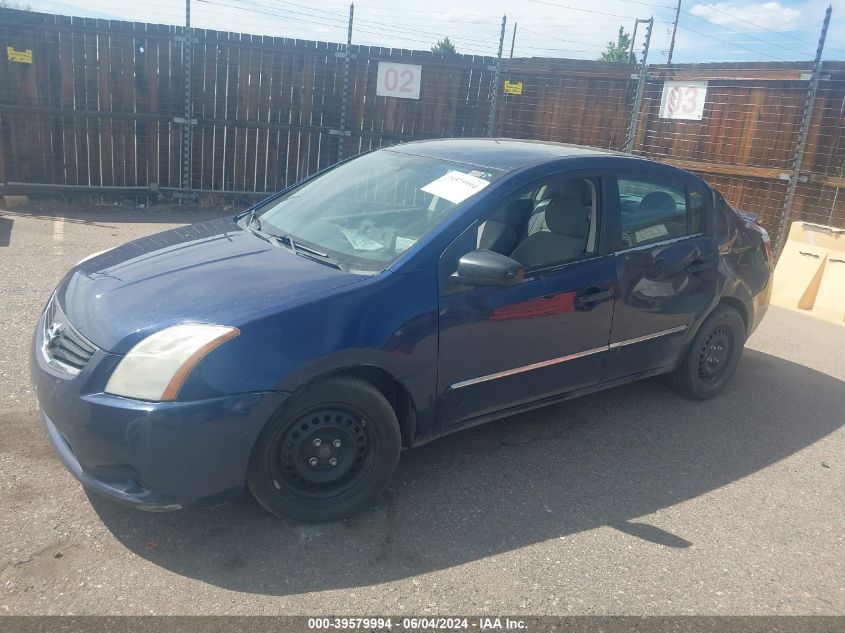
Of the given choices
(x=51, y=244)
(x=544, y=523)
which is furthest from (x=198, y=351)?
(x=51, y=244)

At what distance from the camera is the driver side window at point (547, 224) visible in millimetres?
3738

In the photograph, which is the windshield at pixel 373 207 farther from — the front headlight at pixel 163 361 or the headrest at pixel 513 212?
the front headlight at pixel 163 361

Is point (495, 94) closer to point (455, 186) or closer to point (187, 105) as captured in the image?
point (187, 105)

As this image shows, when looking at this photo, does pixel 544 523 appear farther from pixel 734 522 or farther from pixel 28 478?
pixel 28 478

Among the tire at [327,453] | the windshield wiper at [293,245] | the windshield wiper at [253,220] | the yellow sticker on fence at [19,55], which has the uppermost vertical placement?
the yellow sticker on fence at [19,55]

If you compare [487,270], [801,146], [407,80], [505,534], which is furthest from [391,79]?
[505,534]

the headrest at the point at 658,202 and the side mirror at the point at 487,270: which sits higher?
the headrest at the point at 658,202

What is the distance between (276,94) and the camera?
1189 cm

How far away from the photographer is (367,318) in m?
3.17

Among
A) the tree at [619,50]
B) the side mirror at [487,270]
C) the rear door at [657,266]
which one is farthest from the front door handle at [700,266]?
the tree at [619,50]

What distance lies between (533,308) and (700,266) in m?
1.52

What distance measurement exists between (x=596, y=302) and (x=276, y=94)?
9.27 m

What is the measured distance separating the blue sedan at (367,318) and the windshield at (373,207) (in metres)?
0.01

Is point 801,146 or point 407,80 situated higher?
point 407,80
